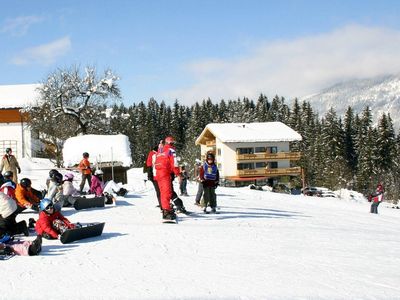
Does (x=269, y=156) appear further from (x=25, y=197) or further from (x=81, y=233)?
(x=81, y=233)

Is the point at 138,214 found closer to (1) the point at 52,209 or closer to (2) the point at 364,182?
(1) the point at 52,209

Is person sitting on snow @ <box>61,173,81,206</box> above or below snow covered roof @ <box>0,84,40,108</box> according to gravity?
below

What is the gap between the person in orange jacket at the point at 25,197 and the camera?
10823 mm

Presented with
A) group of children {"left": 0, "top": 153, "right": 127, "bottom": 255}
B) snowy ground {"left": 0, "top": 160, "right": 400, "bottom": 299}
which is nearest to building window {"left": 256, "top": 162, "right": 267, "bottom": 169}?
group of children {"left": 0, "top": 153, "right": 127, "bottom": 255}

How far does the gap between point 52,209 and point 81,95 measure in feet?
108

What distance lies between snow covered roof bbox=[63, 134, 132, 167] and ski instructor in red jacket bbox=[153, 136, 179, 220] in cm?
1961

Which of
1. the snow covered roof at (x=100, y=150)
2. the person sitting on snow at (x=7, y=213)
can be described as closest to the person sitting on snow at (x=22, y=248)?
the person sitting on snow at (x=7, y=213)

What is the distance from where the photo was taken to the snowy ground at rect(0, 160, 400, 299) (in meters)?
5.39

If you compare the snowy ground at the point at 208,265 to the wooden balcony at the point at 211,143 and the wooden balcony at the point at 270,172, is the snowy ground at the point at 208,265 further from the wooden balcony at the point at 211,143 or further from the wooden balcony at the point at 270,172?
the wooden balcony at the point at 211,143

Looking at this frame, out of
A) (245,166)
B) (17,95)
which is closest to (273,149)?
(245,166)

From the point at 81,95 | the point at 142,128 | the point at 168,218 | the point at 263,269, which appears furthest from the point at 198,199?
the point at 142,128

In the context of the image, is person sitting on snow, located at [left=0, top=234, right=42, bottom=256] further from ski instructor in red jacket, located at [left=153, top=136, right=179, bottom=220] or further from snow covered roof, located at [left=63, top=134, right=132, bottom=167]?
snow covered roof, located at [left=63, top=134, right=132, bottom=167]

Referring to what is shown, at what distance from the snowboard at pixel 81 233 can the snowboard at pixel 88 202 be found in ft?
14.5

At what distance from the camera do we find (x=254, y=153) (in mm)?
62094
